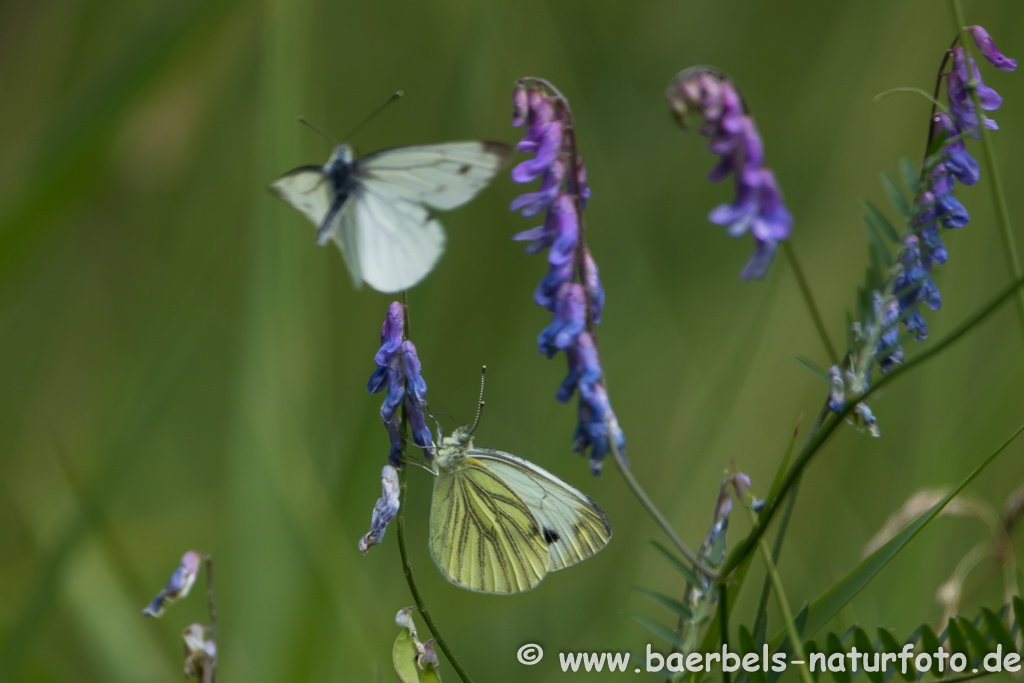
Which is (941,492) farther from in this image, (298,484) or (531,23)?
(531,23)

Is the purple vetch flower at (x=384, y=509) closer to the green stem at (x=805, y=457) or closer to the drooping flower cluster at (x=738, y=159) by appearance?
the green stem at (x=805, y=457)

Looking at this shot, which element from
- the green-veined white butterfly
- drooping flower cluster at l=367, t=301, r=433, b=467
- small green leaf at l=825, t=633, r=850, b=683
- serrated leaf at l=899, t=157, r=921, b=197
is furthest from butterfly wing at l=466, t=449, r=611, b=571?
serrated leaf at l=899, t=157, r=921, b=197

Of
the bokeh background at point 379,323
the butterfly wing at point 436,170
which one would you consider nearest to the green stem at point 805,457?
the butterfly wing at point 436,170

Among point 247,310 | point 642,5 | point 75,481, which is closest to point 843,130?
point 642,5

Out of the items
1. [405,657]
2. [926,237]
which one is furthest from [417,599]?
[926,237]

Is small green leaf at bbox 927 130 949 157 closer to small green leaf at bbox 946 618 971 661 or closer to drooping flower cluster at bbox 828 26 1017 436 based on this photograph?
drooping flower cluster at bbox 828 26 1017 436
